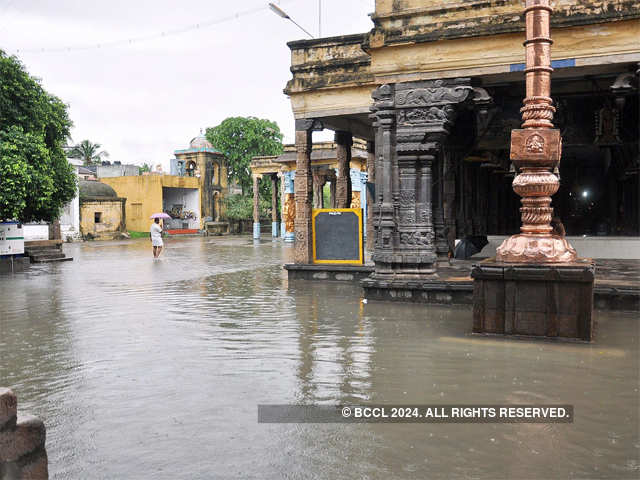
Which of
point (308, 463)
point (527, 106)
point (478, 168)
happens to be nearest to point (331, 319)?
point (527, 106)

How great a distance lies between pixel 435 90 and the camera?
899 centimetres

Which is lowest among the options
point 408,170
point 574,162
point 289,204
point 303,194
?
point 303,194

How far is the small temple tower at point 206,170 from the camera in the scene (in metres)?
48.0

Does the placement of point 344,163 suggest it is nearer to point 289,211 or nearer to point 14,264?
point 14,264

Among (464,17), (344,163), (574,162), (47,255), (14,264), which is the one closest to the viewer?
(464,17)

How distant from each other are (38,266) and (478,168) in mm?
13991

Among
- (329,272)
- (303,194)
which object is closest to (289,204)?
(303,194)

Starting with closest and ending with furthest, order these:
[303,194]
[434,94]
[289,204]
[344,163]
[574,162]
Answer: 1. [434,94]
2. [303,194]
3. [344,163]
4. [574,162]
5. [289,204]

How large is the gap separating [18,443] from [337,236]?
10314mm

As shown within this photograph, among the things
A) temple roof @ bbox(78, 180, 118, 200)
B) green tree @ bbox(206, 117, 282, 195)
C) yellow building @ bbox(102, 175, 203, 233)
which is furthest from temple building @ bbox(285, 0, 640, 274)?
green tree @ bbox(206, 117, 282, 195)

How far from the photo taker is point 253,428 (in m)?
3.60

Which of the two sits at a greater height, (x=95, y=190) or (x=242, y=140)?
(x=242, y=140)

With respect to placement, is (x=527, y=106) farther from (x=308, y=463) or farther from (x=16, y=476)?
(x=16, y=476)

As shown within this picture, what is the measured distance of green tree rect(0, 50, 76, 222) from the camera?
47.5 ft
